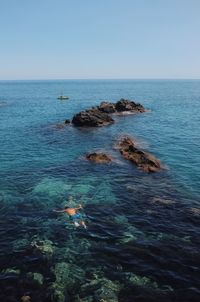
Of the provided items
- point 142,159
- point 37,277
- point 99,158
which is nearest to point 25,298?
point 37,277

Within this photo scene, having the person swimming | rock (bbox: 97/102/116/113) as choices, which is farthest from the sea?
rock (bbox: 97/102/116/113)

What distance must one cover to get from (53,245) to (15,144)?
35259 millimetres

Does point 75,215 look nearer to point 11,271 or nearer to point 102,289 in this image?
point 11,271

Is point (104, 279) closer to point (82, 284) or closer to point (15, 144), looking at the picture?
point (82, 284)

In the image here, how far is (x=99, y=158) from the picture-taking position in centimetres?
4588

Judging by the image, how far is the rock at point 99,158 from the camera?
4519 cm

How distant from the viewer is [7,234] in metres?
26.8

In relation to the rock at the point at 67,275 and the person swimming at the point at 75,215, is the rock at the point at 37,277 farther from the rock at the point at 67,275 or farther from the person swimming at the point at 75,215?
the person swimming at the point at 75,215

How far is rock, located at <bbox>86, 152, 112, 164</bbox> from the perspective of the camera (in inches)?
1779

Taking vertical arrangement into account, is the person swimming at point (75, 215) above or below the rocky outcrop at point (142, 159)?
below

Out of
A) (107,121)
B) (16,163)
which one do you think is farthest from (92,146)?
(107,121)

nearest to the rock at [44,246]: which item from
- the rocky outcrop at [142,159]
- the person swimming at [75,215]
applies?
the person swimming at [75,215]

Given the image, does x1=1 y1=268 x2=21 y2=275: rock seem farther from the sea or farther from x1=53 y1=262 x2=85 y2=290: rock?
x1=53 y1=262 x2=85 y2=290: rock

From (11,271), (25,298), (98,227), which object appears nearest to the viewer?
(25,298)
